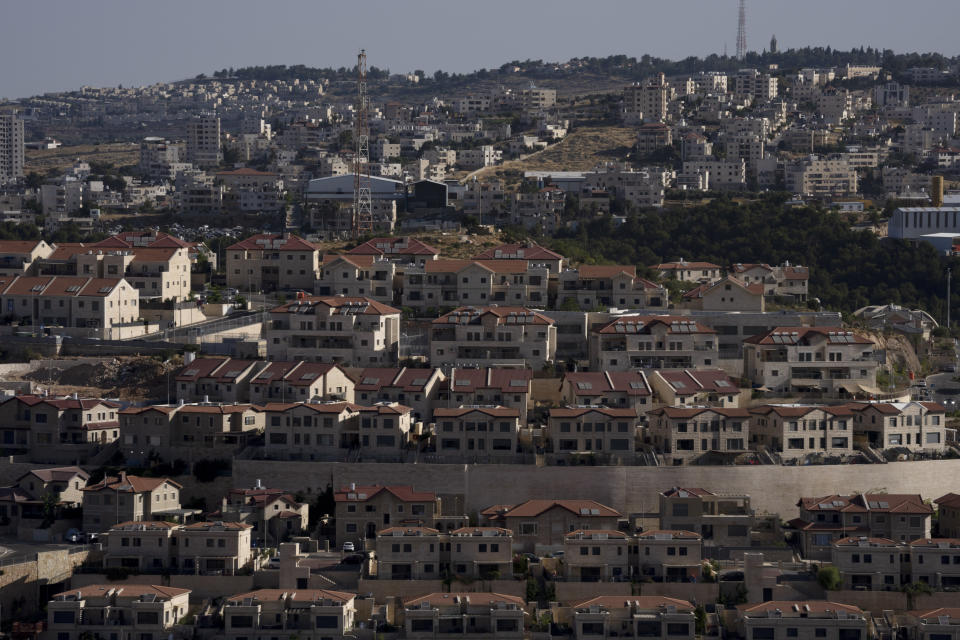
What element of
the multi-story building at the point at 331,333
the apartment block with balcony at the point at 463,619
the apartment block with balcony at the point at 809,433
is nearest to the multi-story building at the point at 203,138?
the multi-story building at the point at 331,333

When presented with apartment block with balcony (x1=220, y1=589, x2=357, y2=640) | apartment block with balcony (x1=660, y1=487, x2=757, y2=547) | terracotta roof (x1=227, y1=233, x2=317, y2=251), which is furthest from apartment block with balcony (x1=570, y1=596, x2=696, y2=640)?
terracotta roof (x1=227, y1=233, x2=317, y2=251)

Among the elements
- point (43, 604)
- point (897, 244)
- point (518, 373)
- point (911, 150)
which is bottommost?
point (43, 604)

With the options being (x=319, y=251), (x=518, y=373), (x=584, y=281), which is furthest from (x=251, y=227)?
(x=518, y=373)

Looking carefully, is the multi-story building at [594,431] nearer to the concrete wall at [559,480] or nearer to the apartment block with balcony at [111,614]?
the concrete wall at [559,480]

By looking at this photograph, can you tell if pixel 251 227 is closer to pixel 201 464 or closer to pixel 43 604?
pixel 201 464

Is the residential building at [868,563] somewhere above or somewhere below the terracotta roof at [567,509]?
below

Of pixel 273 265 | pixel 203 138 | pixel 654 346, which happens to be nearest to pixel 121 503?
pixel 654 346

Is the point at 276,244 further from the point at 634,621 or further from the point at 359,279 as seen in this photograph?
the point at 634,621
